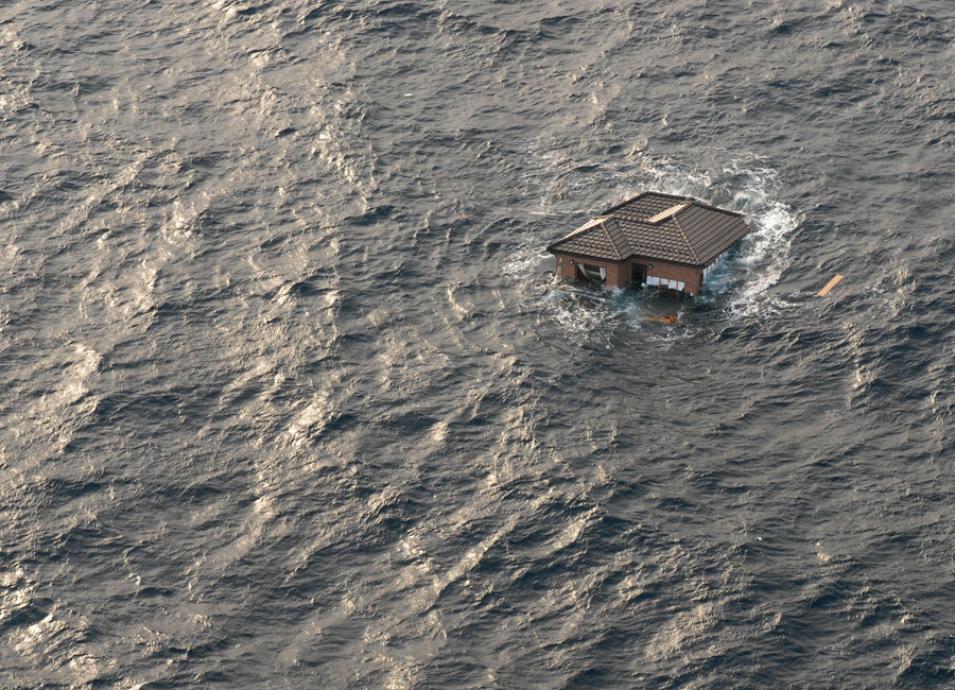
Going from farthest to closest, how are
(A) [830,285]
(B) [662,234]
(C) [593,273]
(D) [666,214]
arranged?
(D) [666,214], (C) [593,273], (B) [662,234], (A) [830,285]

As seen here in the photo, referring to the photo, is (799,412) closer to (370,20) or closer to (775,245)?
(775,245)

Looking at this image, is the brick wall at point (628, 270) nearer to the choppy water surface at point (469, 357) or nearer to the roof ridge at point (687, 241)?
the roof ridge at point (687, 241)

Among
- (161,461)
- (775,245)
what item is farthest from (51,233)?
(775,245)

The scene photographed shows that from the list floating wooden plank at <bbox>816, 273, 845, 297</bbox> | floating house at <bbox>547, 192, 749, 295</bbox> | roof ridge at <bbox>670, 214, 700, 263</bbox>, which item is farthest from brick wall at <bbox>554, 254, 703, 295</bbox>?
floating wooden plank at <bbox>816, 273, 845, 297</bbox>

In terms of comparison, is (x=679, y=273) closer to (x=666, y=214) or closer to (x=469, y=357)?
(x=666, y=214)

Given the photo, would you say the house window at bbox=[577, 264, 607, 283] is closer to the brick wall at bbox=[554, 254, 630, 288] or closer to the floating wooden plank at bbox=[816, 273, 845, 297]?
the brick wall at bbox=[554, 254, 630, 288]

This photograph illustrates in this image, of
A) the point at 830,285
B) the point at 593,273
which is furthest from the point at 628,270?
the point at 830,285
